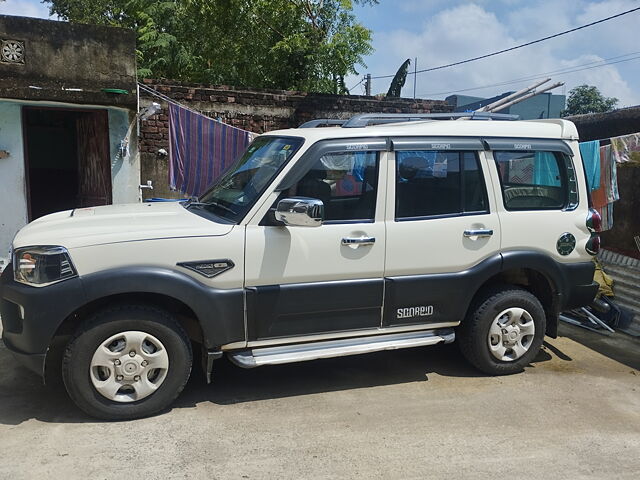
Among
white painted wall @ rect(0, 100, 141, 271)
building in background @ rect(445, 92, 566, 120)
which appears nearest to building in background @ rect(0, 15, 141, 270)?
white painted wall @ rect(0, 100, 141, 271)

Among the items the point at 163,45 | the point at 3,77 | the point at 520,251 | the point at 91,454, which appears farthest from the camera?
the point at 163,45

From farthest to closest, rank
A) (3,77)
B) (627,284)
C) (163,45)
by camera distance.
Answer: (163,45), (3,77), (627,284)

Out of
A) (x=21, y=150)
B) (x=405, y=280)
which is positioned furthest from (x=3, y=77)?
(x=405, y=280)

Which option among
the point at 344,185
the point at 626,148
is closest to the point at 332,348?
the point at 344,185

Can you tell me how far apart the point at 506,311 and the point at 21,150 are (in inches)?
259

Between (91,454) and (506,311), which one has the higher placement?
(506,311)

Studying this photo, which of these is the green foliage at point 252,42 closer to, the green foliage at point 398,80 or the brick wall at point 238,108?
the green foliage at point 398,80

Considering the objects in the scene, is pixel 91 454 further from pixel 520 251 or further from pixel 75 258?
pixel 520 251

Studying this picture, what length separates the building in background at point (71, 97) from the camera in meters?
7.34

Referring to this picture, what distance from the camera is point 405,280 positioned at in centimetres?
430

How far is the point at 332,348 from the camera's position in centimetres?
413

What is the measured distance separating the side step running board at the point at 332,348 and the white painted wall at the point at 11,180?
5.19 meters

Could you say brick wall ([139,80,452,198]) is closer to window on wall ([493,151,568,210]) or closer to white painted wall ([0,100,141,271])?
white painted wall ([0,100,141,271])

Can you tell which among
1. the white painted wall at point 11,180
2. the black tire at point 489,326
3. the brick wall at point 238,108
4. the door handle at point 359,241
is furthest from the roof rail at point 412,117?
the white painted wall at point 11,180
